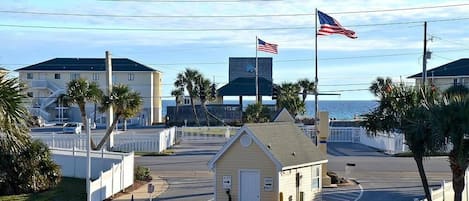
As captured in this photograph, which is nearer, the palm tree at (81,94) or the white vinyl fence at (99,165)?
the white vinyl fence at (99,165)

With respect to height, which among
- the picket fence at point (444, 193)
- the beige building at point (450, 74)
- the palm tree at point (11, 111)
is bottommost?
the picket fence at point (444, 193)

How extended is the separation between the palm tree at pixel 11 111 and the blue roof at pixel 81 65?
2648 inches

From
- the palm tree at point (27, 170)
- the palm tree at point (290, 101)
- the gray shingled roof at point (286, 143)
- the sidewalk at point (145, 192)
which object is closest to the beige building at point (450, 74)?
the palm tree at point (290, 101)

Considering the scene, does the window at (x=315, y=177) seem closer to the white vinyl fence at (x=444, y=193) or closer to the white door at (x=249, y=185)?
the white door at (x=249, y=185)

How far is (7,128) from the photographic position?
2109 centimetres

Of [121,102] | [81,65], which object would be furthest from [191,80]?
[121,102]

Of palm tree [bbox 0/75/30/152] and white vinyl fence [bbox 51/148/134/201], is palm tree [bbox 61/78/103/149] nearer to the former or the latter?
white vinyl fence [bbox 51/148/134/201]

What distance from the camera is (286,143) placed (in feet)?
98.0

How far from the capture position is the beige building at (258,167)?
28.3 metres

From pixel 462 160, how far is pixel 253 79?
67253 millimetres

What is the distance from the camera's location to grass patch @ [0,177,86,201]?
2829cm

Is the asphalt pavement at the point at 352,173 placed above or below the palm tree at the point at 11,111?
below

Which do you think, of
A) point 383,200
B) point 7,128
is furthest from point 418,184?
point 7,128

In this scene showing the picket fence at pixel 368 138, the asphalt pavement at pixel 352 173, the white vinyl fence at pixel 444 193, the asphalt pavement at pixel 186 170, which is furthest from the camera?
the picket fence at pixel 368 138
